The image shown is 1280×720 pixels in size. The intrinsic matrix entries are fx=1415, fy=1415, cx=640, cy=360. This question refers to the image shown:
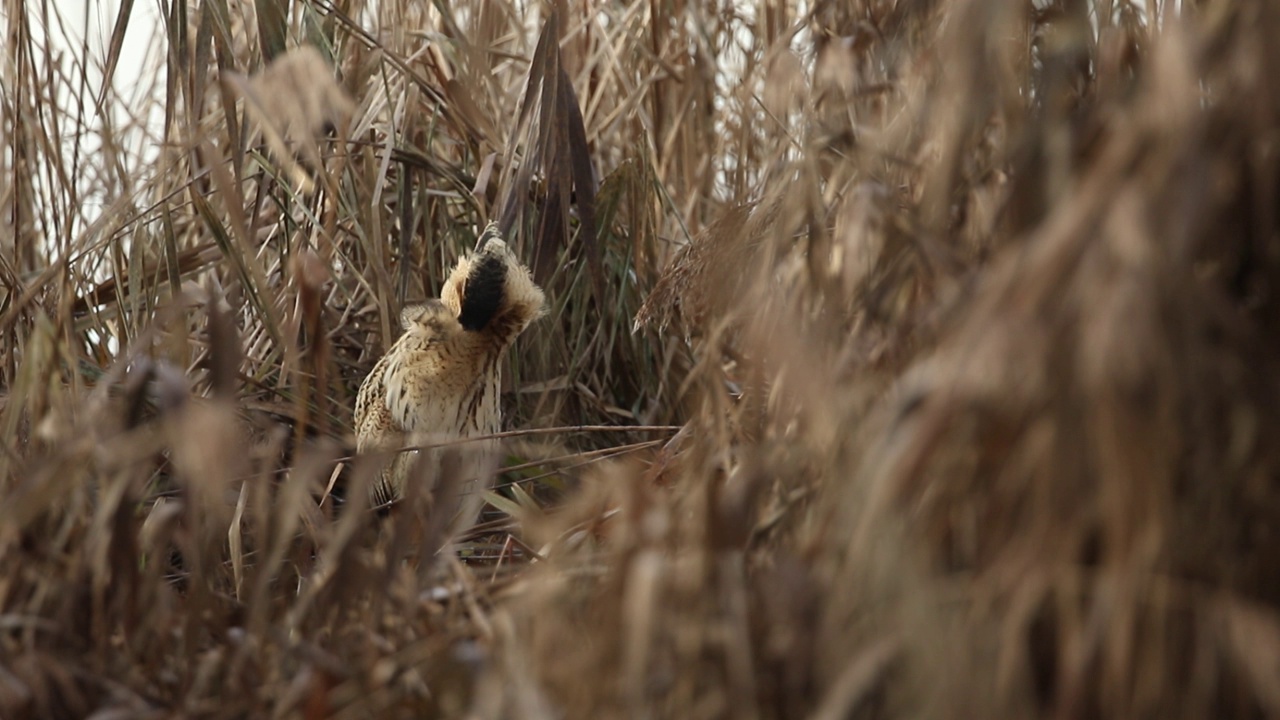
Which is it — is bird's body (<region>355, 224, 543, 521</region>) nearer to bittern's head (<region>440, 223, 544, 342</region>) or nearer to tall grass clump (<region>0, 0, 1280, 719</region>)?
bittern's head (<region>440, 223, 544, 342</region>)

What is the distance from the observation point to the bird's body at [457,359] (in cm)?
201

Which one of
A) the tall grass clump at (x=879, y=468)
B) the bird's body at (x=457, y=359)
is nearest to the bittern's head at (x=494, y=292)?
the bird's body at (x=457, y=359)

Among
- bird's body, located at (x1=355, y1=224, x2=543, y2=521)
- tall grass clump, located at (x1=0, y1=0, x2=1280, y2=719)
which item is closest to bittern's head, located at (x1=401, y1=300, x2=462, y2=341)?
bird's body, located at (x1=355, y1=224, x2=543, y2=521)

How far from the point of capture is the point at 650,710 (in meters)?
0.88

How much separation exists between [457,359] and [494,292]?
6.0 inches

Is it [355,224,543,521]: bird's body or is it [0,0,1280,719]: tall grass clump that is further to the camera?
[355,224,543,521]: bird's body

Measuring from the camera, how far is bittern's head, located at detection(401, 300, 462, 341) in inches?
81.0

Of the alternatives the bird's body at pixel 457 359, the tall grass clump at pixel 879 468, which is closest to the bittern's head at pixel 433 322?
Result: the bird's body at pixel 457 359

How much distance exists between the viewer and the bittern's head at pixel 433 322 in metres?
2.06

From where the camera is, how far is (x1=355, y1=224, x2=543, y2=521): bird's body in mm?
2006

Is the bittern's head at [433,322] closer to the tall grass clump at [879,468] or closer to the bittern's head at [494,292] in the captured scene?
the bittern's head at [494,292]

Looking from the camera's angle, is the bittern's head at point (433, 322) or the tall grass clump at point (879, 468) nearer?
the tall grass clump at point (879, 468)

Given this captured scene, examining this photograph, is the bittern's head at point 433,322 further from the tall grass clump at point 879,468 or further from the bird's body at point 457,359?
the tall grass clump at point 879,468

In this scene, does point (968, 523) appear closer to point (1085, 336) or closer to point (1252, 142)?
point (1085, 336)
